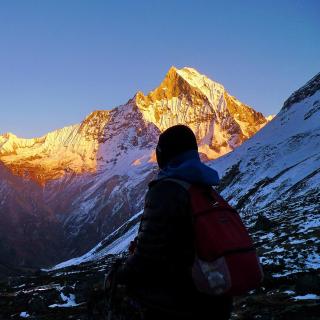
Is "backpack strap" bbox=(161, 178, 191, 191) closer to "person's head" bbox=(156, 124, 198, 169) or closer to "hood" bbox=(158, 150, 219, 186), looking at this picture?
"hood" bbox=(158, 150, 219, 186)

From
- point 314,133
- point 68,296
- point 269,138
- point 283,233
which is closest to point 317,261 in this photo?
point 283,233

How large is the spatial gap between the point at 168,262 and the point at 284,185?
71.3m

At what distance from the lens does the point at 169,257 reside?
17.5ft

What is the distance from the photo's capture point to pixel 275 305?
15.5m

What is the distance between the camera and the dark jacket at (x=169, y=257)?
5.29 m

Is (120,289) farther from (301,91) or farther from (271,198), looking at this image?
(301,91)

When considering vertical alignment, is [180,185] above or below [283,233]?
above

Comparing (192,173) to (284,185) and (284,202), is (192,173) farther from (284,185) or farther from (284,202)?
(284,185)

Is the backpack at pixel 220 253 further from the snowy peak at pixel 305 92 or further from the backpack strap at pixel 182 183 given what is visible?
the snowy peak at pixel 305 92

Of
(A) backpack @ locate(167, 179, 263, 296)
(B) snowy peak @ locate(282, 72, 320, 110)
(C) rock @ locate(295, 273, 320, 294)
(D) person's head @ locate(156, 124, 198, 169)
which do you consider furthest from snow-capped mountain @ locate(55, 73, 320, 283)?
(A) backpack @ locate(167, 179, 263, 296)

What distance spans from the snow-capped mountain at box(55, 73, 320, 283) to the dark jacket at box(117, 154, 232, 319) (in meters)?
16.1

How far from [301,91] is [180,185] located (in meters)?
152

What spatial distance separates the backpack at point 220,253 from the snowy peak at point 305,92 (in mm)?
139276

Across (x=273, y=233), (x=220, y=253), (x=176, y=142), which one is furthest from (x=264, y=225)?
(x=220, y=253)
